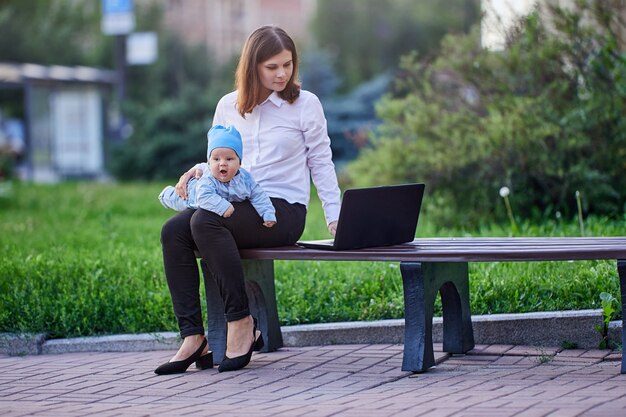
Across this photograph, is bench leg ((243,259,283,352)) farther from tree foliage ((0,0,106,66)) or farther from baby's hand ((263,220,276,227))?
tree foliage ((0,0,106,66))

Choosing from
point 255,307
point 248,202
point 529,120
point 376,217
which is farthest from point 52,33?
point 376,217

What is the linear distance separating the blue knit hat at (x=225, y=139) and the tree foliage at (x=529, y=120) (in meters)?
Result: 4.48

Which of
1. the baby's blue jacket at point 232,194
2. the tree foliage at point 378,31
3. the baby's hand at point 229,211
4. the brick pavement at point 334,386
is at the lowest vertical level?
the brick pavement at point 334,386

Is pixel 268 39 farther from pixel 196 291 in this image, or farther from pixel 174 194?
pixel 196 291

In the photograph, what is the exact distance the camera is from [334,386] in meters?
5.01

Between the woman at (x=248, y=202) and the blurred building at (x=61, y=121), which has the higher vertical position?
the blurred building at (x=61, y=121)

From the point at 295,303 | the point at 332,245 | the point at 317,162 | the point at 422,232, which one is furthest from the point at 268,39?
the point at 422,232

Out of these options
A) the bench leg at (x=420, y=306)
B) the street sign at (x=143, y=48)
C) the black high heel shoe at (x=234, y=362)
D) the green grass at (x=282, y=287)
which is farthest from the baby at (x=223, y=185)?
the street sign at (x=143, y=48)

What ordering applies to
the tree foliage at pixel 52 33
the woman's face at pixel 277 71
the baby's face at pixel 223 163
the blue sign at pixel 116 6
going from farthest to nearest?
the tree foliage at pixel 52 33 → the blue sign at pixel 116 6 → the woman's face at pixel 277 71 → the baby's face at pixel 223 163

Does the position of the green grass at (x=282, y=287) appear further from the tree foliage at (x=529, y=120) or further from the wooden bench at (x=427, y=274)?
the tree foliage at (x=529, y=120)

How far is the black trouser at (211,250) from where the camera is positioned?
5.32m

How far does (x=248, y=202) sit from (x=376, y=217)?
63 centimetres

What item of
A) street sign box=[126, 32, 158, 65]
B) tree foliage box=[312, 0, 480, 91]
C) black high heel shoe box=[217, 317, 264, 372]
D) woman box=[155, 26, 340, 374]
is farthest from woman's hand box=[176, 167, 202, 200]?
tree foliage box=[312, 0, 480, 91]

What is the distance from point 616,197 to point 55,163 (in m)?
17.7
